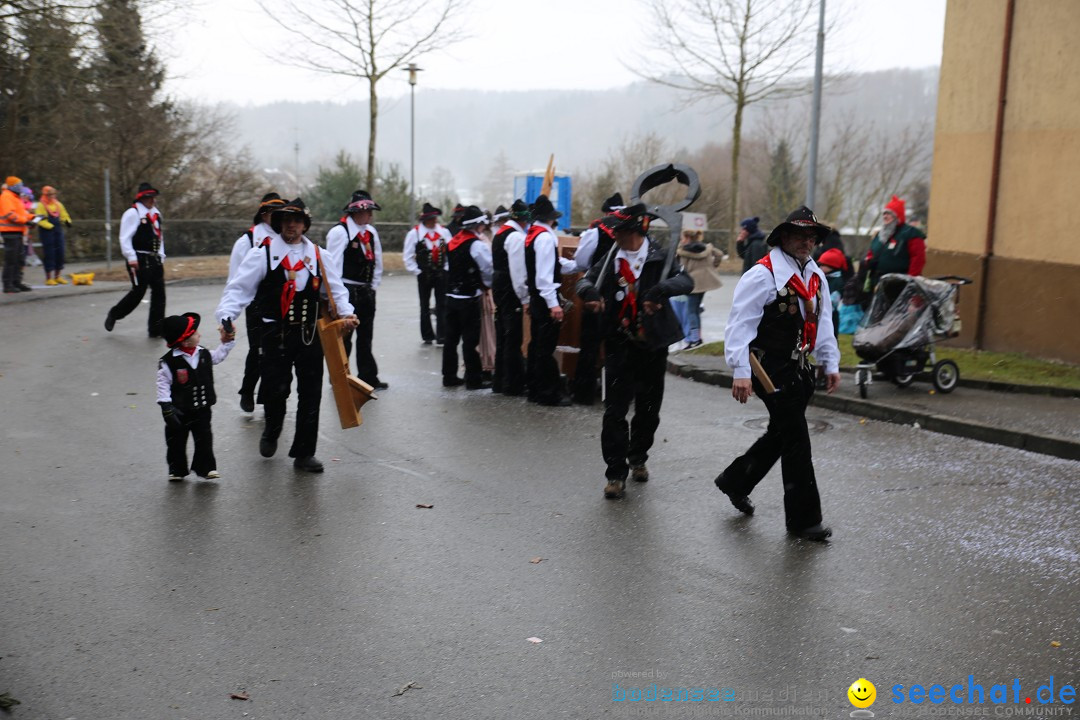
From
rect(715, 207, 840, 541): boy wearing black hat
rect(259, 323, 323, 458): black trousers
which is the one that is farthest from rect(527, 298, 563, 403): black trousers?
rect(715, 207, 840, 541): boy wearing black hat

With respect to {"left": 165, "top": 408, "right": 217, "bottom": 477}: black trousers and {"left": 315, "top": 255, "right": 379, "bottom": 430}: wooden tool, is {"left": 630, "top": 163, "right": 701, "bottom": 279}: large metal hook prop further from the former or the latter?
{"left": 165, "top": 408, "right": 217, "bottom": 477}: black trousers

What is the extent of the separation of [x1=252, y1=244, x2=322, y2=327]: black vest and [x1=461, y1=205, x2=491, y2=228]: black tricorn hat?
13.5ft

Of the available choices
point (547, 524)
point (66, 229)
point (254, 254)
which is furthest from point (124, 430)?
point (66, 229)

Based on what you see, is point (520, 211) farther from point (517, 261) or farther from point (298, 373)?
point (298, 373)

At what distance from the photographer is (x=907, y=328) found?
10.6 m

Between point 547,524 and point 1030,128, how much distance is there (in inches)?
382

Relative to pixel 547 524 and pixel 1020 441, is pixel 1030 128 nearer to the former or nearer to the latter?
pixel 1020 441

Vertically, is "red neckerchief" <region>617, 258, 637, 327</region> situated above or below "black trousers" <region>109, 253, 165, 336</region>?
above

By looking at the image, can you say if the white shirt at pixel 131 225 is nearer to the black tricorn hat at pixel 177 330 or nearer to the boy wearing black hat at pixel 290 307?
the boy wearing black hat at pixel 290 307

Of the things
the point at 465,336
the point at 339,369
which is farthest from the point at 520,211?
the point at 339,369

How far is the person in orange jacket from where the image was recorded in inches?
741

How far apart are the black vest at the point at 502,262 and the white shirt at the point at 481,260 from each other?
0.36 metres

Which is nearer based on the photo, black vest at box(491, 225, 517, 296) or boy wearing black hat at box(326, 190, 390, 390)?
black vest at box(491, 225, 517, 296)

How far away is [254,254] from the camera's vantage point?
7641 millimetres
